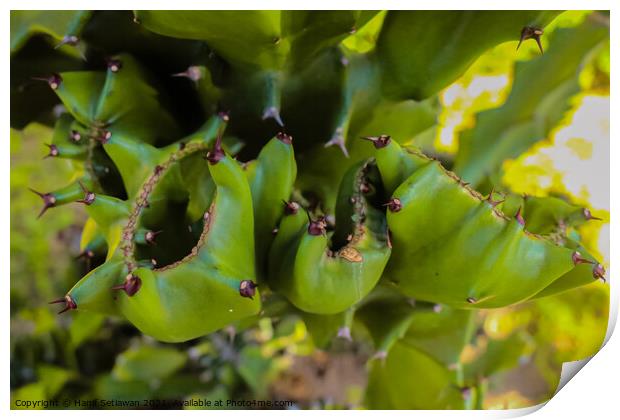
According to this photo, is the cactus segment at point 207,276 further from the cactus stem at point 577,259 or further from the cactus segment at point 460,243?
the cactus stem at point 577,259

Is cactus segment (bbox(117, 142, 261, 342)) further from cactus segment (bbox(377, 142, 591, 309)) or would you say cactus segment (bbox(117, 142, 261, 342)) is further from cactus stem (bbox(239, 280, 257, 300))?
cactus segment (bbox(377, 142, 591, 309))

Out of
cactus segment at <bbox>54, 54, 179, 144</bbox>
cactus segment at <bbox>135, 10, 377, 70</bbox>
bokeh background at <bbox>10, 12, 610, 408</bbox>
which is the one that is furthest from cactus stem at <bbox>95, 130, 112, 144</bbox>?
bokeh background at <bbox>10, 12, 610, 408</bbox>

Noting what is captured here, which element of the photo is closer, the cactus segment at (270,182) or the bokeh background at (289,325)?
the cactus segment at (270,182)

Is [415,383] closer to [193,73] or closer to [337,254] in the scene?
[337,254]

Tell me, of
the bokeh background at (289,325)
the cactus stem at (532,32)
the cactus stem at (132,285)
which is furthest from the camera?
the bokeh background at (289,325)

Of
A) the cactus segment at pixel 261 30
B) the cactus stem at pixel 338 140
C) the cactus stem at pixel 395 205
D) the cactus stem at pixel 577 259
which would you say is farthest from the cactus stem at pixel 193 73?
the cactus stem at pixel 577 259
